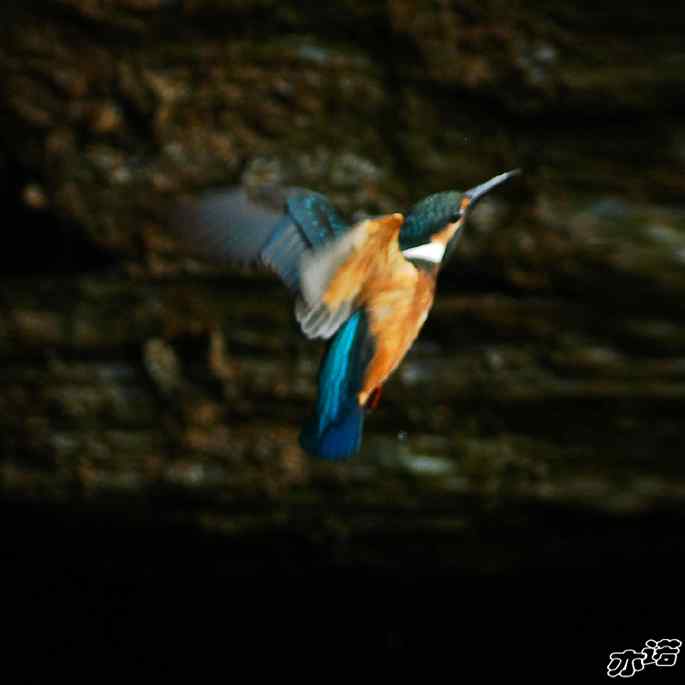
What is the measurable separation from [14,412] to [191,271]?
55 cm

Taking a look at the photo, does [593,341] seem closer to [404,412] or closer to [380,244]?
[404,412]

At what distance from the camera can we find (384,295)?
4.35 ft

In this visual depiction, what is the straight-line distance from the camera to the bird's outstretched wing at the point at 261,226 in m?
1.36

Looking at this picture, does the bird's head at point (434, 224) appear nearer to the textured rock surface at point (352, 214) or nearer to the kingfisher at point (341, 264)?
the kingfisher at point (341, 264)

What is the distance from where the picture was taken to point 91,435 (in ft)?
9.29

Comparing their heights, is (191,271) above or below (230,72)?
below

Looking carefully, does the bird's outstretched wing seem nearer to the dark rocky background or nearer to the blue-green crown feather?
the blue-green crown feather

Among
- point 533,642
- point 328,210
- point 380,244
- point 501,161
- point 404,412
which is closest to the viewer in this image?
point 380,244

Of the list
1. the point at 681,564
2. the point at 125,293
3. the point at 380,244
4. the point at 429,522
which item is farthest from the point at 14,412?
the point at 380,244

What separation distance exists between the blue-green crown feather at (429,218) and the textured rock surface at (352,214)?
1296 millimetres
